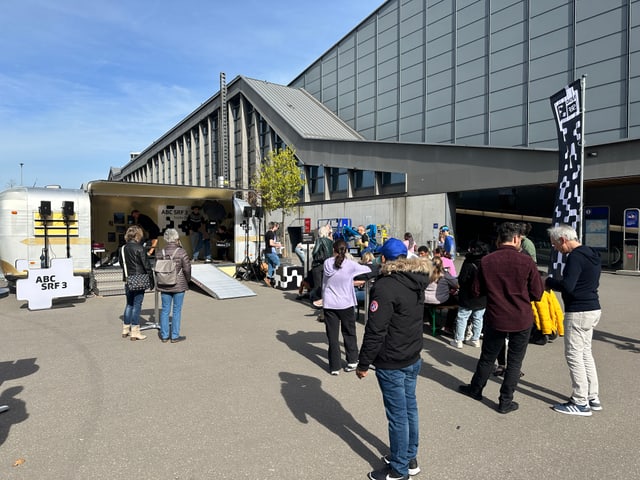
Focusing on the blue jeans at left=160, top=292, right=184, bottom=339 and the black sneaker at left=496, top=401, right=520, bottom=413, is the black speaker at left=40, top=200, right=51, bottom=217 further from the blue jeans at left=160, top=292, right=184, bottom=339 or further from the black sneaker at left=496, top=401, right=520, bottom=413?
the black sneaker at left=496, top=401, right=520, bottom=413

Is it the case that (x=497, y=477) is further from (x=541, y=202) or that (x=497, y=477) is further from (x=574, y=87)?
(x=541, y=202)

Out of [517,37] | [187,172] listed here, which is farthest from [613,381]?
[187,172]

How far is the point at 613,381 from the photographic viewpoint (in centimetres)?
491

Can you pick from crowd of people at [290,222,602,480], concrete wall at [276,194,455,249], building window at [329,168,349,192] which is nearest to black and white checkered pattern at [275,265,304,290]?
crowd of people at [290,222,602,480]

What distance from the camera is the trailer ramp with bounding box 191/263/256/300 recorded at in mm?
11008

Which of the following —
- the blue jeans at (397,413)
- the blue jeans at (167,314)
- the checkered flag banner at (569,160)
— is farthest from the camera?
the checkered flag banner at (569,160)

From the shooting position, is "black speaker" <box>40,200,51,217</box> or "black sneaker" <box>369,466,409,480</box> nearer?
"black sneaker" <box>369,466,409,480</box>

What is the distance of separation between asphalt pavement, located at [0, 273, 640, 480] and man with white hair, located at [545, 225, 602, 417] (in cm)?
19

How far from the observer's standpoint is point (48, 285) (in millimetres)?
9312

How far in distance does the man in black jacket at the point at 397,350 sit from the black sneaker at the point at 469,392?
166 cm

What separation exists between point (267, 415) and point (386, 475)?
1432mm

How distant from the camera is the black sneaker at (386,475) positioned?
2.95 metres

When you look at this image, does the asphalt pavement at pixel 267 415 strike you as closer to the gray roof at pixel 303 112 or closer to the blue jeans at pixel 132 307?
the blue jeans at pixel 132 307

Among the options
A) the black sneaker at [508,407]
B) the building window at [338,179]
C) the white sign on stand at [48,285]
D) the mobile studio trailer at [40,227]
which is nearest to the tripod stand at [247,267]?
the mobile studio trailer at [40,227]
